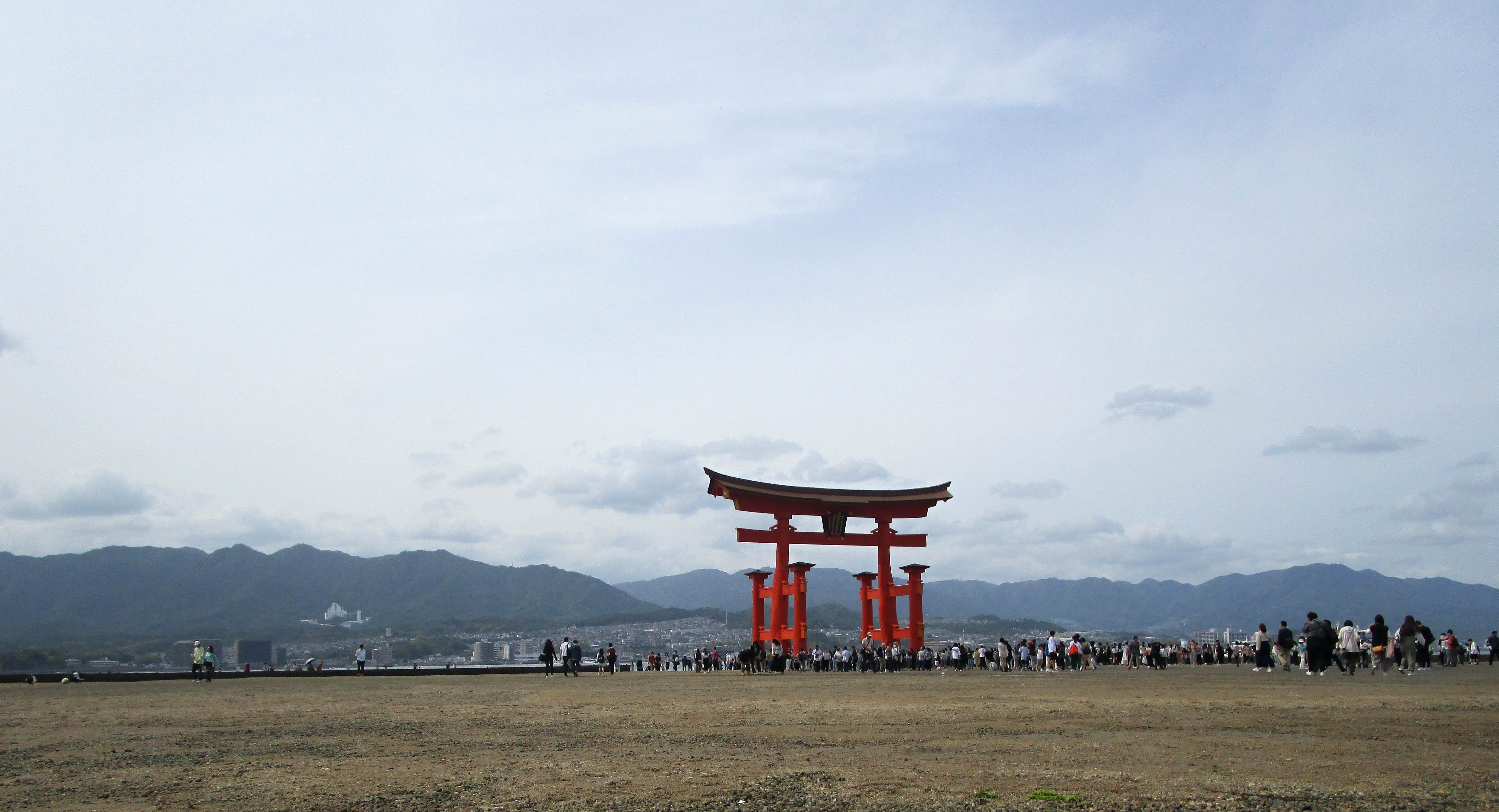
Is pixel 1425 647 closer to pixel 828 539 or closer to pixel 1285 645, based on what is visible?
pixel 1285 645

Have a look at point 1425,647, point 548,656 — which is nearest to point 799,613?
point 548,656

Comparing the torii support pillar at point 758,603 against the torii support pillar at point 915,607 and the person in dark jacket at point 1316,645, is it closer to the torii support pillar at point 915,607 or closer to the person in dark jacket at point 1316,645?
the torii support pillar at point 915,607

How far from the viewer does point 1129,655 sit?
30.8 meters

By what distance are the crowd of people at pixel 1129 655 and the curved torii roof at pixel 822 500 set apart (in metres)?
5.47

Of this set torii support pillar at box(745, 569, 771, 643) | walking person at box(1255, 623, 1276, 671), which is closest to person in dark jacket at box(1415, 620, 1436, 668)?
walking person at box(1255, 623, 1276, 671)

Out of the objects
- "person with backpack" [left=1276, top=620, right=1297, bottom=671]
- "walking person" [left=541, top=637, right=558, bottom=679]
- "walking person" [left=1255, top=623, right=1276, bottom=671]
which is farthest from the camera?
"walking person" [left=541, top=637, right=558, bottom=679]

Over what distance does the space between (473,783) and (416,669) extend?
34.3m

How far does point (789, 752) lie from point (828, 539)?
32.6 meters

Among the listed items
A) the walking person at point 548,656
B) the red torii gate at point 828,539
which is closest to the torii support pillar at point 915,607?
the red torii gate at point 828,539

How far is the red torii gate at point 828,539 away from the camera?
39281mm

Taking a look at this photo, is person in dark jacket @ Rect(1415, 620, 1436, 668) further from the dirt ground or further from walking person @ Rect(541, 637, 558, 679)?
walking person @ Rect(541, 637, 558, 679)

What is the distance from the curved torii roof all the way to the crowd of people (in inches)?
216

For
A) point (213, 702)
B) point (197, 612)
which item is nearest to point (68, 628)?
point (197, 612)

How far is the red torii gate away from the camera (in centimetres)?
3928
